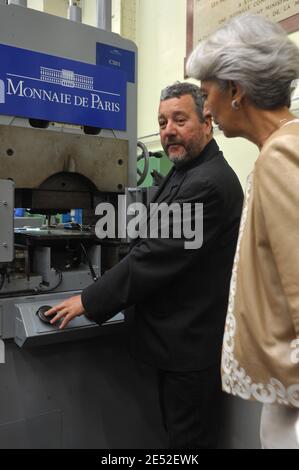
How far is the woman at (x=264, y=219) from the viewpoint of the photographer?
26.1 inches

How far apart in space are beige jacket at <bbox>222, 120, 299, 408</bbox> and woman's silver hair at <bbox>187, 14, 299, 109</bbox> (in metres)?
0.10

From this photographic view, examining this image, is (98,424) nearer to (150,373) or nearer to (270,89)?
(150,373)

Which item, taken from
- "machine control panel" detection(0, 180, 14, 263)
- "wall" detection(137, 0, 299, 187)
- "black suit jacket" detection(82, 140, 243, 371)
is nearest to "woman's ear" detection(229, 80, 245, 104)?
"black suit jacket" detection(82, 140, 243, 371)

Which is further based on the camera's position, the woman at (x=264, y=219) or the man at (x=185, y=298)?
the man at (x=185, y=298)

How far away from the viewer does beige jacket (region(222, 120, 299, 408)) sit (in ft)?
2.15

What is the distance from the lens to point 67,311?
3.99 feet

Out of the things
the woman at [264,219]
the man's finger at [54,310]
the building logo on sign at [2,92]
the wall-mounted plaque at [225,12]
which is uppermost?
the wall-mounted plaque at [225,12]

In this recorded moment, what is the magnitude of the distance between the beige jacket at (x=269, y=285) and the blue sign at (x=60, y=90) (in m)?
0.84

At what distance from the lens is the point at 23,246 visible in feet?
4.50

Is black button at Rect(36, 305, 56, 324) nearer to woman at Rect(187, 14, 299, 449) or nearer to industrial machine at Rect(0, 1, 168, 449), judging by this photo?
industrial machine at Rect(0, 1, 168, 449)

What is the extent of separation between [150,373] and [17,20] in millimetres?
1290
